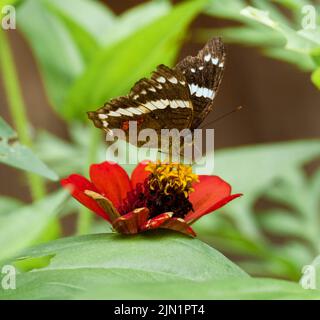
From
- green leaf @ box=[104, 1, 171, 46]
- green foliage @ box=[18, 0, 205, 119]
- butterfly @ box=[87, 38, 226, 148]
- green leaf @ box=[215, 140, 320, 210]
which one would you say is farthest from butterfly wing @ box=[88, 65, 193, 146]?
green leaf @ box=[215, 140, 320, 210]

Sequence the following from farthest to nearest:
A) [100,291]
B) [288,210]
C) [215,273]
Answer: [288,210]
[215,273]
[100,291]

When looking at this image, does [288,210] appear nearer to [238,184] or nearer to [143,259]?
[238,184]

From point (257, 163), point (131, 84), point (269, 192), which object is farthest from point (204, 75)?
point (269, 192)

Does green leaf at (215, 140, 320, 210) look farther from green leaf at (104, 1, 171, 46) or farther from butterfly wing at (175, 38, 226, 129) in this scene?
butterfly wing at (175, 38, 226, 129)

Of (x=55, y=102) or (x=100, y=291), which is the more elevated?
(x=55, y=102)
